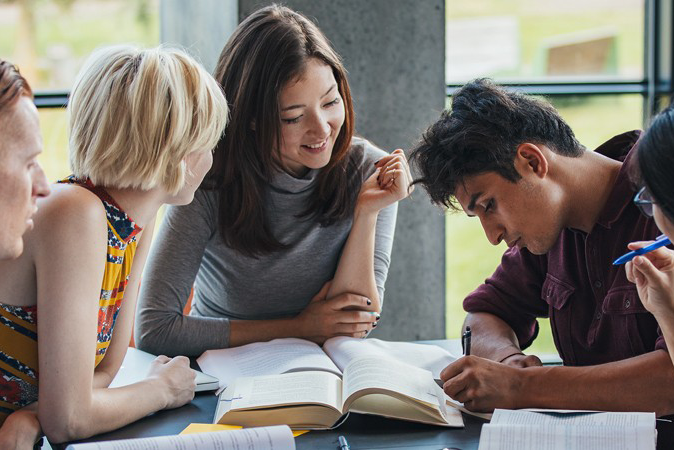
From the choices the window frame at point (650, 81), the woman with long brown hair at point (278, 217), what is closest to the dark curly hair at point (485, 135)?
the woman with long brown hair at point (278, 217)

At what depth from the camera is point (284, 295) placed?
8.14 feet

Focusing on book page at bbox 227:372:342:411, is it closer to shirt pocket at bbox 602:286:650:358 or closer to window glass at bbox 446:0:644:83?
shirt pocket at bbox 602:286:650:358

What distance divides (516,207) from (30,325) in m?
1.07

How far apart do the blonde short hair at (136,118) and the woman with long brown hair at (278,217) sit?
0.52 meters

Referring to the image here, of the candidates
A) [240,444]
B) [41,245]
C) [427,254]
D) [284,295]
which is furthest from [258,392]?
[427,254]

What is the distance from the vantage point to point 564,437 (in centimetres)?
151

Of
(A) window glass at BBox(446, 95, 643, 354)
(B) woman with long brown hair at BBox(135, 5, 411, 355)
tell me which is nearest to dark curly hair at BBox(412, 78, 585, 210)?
(B) woman with long brown hair at BBox(135, 5, 411, 355)

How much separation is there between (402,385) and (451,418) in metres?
0.12

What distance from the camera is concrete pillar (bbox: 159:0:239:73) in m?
3.41

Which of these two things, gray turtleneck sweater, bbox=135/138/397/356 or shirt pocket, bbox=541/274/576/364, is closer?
shirt pocket, bbox=541/274/576/364

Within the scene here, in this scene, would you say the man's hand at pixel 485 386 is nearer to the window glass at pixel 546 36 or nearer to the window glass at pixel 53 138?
the window glass at pixel 53 138

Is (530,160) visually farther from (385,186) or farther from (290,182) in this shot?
(290,182)

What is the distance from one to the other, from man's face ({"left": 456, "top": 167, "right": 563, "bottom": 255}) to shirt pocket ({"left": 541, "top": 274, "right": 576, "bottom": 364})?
140 mm

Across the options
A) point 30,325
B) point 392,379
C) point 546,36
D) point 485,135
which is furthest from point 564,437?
point 546,36
